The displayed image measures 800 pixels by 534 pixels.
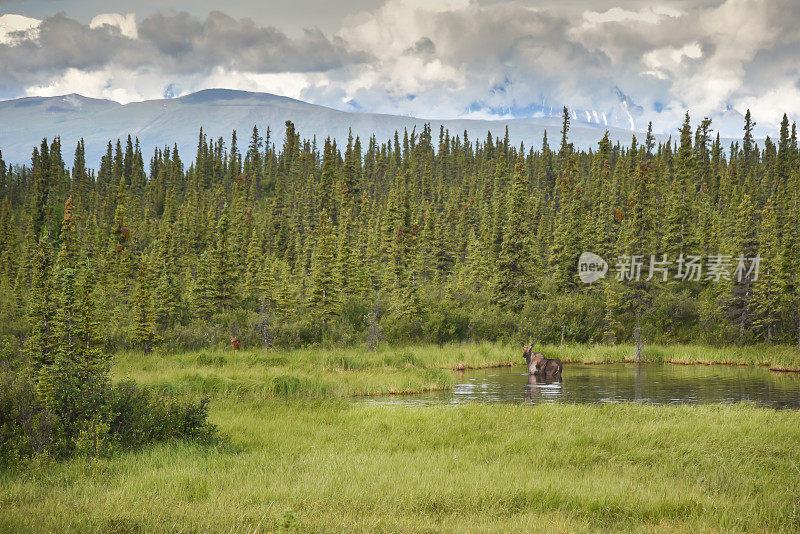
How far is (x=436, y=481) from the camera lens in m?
11.3

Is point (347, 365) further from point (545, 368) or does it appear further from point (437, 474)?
point (437, 474)

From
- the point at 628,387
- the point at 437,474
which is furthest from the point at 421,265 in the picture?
the point at 437,474

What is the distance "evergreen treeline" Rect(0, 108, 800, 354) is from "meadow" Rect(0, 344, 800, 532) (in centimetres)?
1469

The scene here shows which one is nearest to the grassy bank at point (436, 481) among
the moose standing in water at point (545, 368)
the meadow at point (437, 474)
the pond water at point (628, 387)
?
the meadow at point (437, 474)

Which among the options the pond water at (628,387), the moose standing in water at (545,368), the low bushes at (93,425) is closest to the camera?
the low bushes at (93,425)

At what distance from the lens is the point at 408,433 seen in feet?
57.5

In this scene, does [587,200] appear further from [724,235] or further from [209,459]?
[209,459]

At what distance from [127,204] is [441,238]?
8274 cm

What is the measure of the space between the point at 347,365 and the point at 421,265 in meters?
44.8

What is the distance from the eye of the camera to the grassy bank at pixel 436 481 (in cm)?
893

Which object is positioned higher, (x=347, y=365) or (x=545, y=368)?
(x=545, y=368)

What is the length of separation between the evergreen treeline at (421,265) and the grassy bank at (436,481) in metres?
15.3

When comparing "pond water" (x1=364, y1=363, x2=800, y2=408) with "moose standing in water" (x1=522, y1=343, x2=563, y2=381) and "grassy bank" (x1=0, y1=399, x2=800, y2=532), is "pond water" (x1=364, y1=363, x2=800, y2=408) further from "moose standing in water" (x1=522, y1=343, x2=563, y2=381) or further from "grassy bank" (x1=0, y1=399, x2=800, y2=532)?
"grassy bank" (x1=0, y1=399, x2=800, y2=532)

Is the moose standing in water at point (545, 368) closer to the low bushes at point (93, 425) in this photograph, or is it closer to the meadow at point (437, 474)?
the meadow at point (437, 474)
